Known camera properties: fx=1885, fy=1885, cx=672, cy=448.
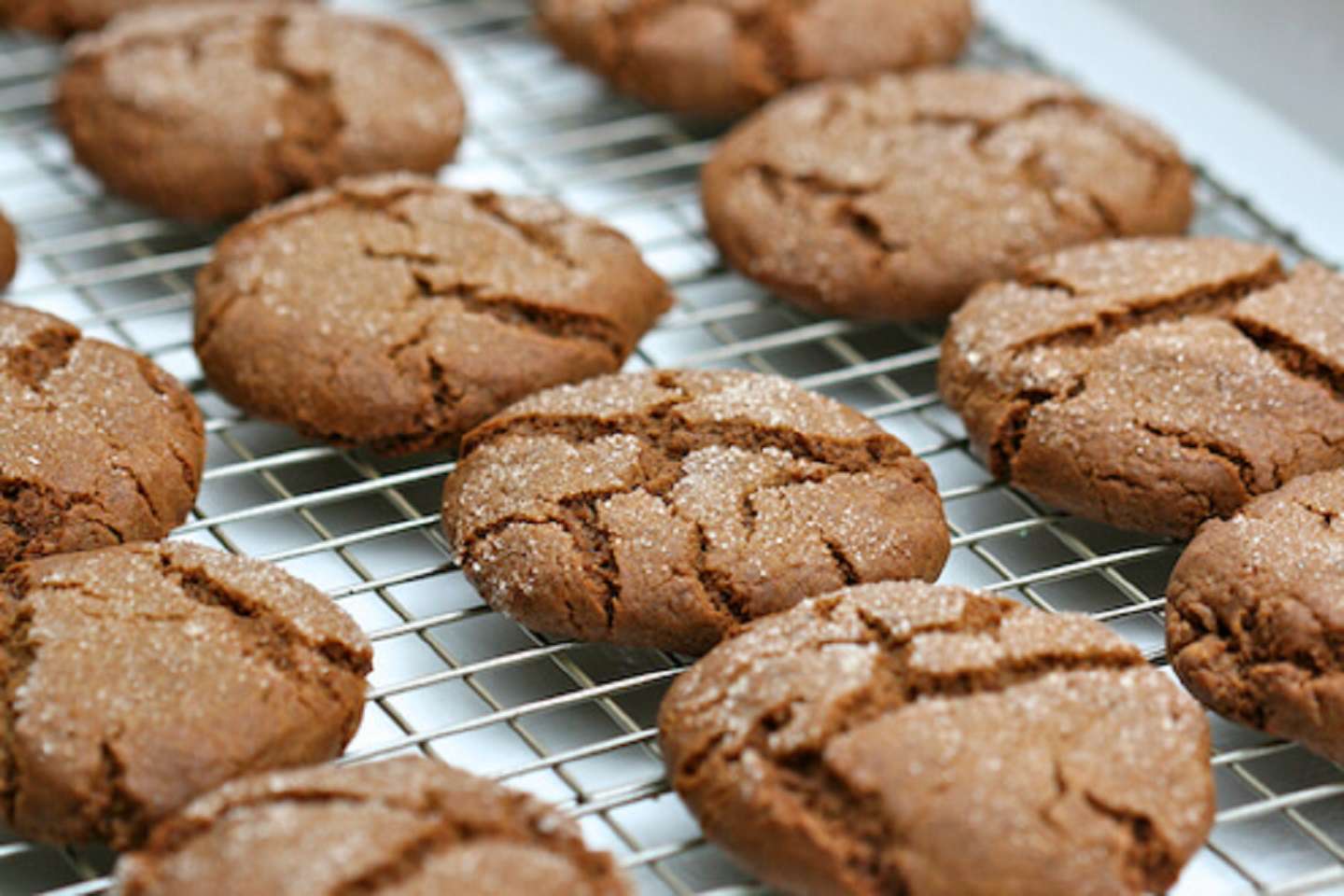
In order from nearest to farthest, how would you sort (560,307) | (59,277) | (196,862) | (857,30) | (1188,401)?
(196,862) < (1188,401) < (560,307) < (59,277) < (857,30)

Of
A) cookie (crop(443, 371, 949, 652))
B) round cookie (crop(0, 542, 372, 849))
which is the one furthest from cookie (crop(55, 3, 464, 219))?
round cookie (crop(0, 542, 372, 849))

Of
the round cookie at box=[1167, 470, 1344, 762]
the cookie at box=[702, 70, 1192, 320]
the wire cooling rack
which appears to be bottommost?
the wire cooling rack

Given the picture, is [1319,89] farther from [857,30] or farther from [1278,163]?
[857,30]

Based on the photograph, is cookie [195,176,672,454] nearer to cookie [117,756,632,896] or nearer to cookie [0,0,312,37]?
cookie [117,756,632,896]

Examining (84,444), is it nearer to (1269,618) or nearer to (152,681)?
(152,681)

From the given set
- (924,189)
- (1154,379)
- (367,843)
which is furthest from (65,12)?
(367,843)

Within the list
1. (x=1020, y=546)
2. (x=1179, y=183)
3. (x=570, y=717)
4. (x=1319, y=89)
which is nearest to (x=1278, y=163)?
(x=1319, y=89)
